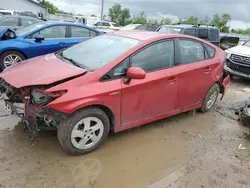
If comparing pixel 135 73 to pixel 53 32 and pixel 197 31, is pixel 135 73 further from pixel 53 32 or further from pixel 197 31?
pixel 197 31

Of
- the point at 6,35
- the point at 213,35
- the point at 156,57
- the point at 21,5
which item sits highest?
the point at 21,5

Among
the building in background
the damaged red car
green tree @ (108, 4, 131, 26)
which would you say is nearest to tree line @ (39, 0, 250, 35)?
green tree @ (108, 4, 131, 26)

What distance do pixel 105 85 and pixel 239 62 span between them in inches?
243

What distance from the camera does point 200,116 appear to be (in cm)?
518

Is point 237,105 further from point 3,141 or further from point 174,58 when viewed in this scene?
point 3,141

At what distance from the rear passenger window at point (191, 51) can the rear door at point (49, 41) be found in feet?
13.4

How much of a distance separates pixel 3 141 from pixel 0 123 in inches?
25.2

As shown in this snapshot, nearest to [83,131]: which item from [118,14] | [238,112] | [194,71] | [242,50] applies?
[194,71]

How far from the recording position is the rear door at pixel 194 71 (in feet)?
14.2

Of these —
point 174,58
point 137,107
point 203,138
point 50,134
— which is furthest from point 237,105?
point 50,134

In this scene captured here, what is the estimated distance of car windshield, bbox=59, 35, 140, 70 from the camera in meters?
3.71

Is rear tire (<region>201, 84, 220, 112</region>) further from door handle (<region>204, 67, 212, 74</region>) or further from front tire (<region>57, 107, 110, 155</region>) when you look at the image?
front tire (<region>57, 107, 110, 155</region>)

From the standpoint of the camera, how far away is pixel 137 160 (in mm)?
3484

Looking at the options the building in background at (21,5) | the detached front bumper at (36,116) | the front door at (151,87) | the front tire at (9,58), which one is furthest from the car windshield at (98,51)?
the building in background at (21,5)
